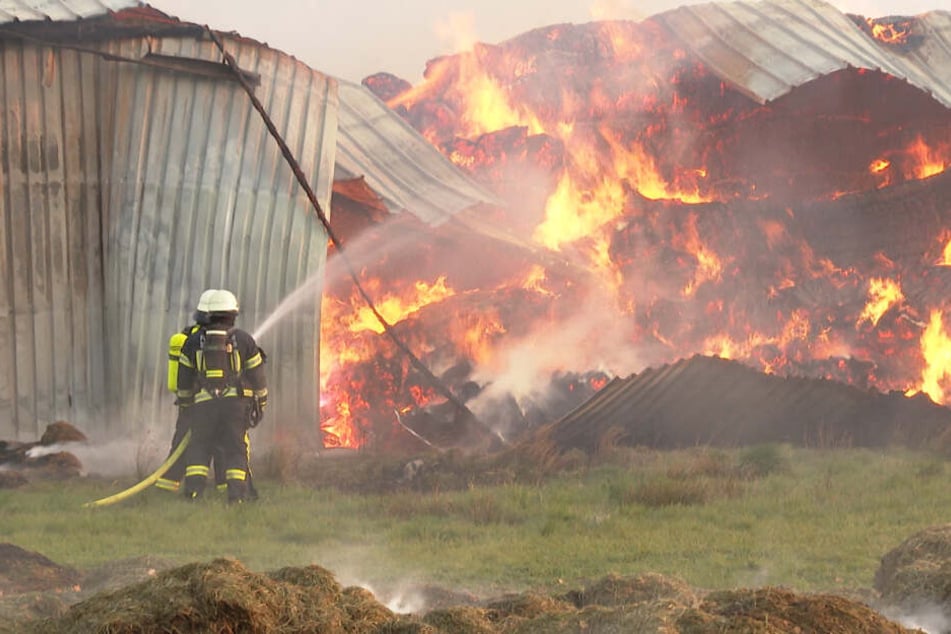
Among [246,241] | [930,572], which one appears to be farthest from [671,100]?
[930,572]

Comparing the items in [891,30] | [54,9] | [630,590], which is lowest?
[630,590]

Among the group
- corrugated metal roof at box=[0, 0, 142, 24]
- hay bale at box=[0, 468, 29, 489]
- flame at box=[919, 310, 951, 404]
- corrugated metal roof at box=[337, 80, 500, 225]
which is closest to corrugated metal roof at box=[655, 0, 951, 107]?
flame at box=[919, 310, 951, 404]

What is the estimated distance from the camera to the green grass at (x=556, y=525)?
7746 mm

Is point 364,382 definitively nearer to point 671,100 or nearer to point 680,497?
point 680,497

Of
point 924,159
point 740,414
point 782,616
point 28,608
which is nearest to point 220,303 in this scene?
point 28,608

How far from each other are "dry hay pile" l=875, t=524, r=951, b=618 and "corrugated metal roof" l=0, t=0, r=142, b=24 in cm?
997

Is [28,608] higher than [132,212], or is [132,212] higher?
[132,212]

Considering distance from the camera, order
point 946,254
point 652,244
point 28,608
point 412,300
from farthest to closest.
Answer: point 652,244 < point 946,254 < point 412,300 < point 28,608

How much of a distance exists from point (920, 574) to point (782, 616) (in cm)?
146

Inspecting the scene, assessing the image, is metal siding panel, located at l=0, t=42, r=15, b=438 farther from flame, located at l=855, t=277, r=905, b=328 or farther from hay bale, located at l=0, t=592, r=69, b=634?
flame, located at l=855, t=277, r=905, b=328

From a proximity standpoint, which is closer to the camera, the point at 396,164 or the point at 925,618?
the point at 925,618

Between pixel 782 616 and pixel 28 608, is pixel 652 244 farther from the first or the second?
pixel 782 616

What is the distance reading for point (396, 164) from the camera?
1780 centimetres

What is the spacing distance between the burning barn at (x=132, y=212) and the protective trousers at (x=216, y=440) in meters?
2.65
